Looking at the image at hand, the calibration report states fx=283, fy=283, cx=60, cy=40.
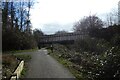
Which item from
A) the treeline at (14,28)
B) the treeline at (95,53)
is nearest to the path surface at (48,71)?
the treeline at (95,53)

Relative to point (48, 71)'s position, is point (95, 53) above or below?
below

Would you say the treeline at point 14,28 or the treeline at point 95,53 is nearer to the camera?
the treeline at point 95,53

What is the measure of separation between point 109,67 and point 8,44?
36.8 meters

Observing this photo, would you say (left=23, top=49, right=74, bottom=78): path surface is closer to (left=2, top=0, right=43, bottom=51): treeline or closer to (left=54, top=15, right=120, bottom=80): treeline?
(left=54, top=15, right=120, bottom=80): treeline

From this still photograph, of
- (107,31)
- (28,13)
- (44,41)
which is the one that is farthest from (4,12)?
(44,41)

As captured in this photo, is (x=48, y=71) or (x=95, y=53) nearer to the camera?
(x=48, y=71)

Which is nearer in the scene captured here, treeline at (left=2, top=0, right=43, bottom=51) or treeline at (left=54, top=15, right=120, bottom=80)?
treeline at (left=54, top=15, right=120, bottom=80)

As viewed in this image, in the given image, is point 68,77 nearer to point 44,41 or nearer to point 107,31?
point 107,31

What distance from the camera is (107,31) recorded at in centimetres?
5572

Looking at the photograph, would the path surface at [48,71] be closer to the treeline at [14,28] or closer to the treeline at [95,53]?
the treeline at [95,53]

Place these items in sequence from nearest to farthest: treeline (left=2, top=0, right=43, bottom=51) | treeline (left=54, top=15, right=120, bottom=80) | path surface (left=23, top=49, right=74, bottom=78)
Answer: treeline (left=54, top=15, right=120, bottom=80) → path surface (left=23, top=49, right=74, bottom=78) → treeline (left=2, top=0, right=43, bottom=51)

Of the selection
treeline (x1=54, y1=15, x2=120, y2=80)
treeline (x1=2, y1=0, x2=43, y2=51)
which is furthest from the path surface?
treeline (x1=2, y1=0, x2=43, y2=51)

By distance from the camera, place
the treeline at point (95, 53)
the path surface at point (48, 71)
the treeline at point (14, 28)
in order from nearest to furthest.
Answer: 1. the treeline at point (95, 53)
2. the path surface at point (48, 71)
3. the treeline at point (14, 28)

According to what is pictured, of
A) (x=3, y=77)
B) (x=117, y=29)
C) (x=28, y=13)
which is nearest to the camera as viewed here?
(x=3, y=77)
